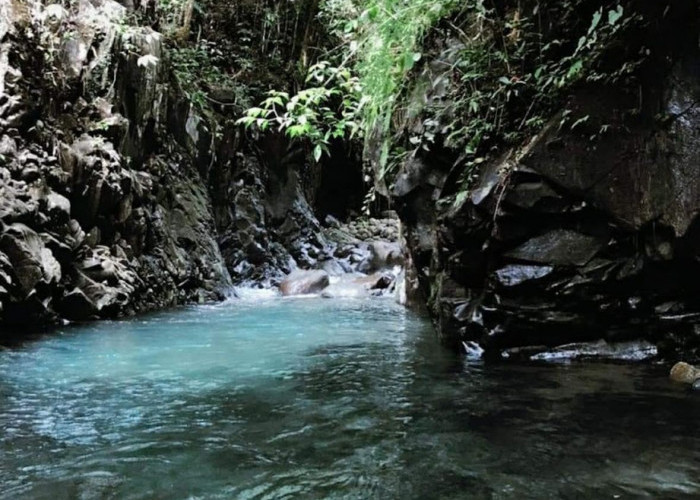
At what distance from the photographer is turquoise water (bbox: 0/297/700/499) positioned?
9.44 ft

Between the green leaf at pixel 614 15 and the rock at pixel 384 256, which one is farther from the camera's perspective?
the rock at pixel 384 256

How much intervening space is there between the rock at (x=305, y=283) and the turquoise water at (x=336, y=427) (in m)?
8.06

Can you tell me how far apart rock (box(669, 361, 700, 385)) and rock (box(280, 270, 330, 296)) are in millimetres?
10534

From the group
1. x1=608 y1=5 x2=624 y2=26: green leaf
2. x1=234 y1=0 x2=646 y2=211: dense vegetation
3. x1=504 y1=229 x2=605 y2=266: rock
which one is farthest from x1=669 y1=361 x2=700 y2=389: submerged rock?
x1=608 y1=5 x2=624 y2=26: green leaf

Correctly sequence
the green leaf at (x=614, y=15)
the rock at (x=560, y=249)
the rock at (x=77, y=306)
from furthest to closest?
the rock at (x=77, y=306), the rock at (x=560, y=249), the green leaf at (x=614, y=15)

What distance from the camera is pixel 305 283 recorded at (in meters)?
14.9

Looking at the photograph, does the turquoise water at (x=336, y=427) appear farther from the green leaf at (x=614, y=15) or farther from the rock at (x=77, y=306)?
the green leaf at (x=614, y=15)

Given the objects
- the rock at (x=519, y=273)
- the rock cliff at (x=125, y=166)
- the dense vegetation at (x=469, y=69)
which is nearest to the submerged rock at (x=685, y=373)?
the rock at (x=519, y=273)

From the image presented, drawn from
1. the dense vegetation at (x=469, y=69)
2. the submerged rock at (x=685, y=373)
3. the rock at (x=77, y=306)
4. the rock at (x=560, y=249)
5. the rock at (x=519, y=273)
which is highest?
the dense vegetation at (x=469, y=69)

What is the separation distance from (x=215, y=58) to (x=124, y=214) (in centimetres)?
755

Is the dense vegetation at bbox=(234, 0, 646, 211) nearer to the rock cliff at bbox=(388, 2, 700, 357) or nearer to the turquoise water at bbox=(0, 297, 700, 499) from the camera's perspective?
the rock cliff at bbox=(388, 2, 700, 357)

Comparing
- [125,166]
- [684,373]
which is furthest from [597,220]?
[125,166]

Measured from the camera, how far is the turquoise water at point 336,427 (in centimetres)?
288

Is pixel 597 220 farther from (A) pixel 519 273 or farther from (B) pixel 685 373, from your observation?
(B) pixel 685 373
